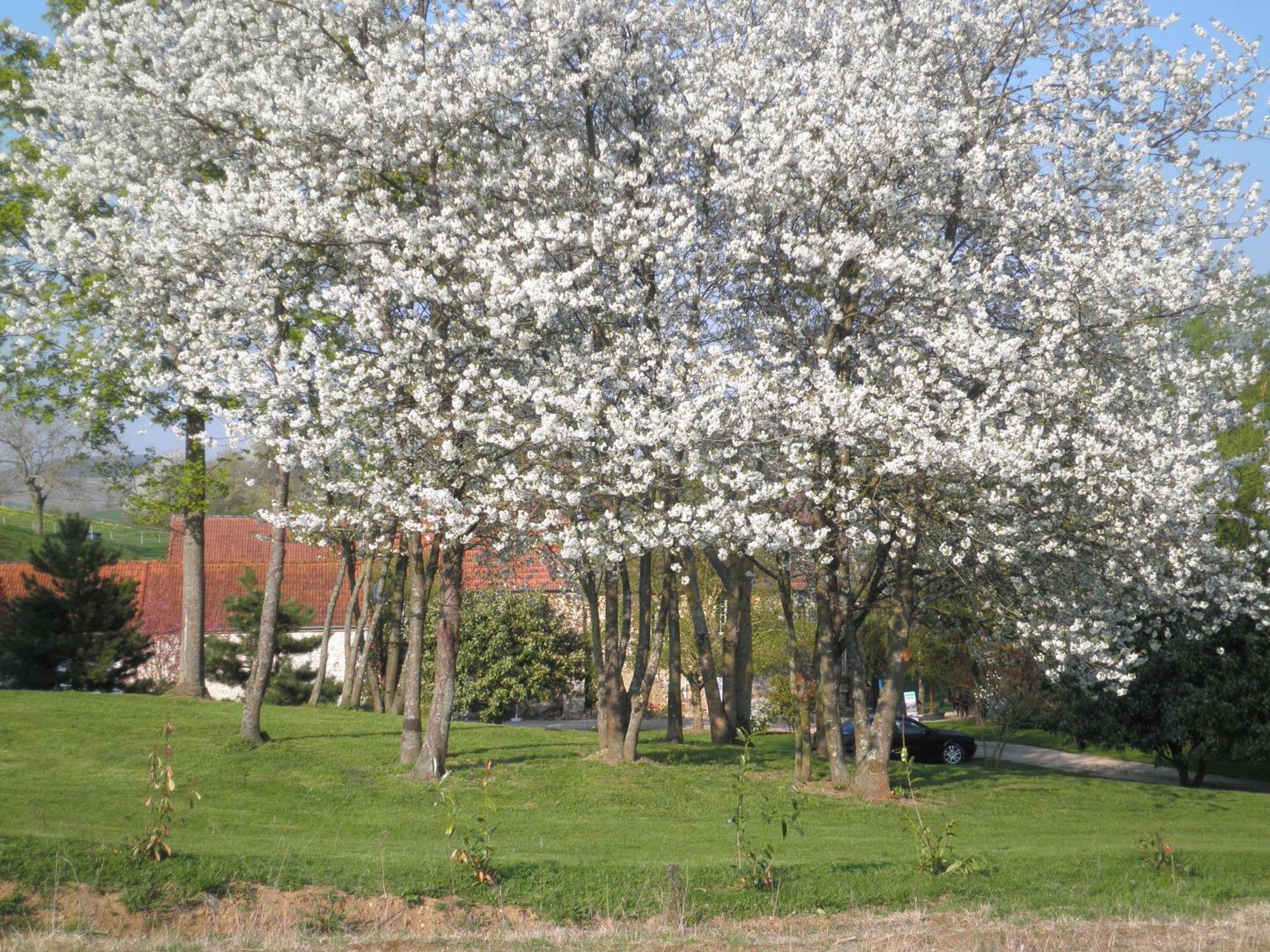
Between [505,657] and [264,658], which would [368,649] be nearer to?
[505,657]

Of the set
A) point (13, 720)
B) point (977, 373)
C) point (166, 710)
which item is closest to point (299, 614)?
point (166, 710)

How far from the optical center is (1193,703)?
73.2 ft

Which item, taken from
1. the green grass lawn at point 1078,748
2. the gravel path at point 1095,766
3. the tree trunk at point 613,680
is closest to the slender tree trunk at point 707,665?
the tree trunk at point 613,680

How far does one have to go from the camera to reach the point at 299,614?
3344 cm

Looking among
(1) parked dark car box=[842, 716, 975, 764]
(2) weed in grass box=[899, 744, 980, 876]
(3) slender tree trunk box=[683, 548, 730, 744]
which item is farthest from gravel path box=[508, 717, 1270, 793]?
(2) weed in grass box=[899, 744, 980, 876]

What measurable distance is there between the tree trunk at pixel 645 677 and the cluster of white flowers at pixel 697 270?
2861mm

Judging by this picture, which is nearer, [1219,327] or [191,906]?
[191,906]

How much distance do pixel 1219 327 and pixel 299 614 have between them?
26.1 metres

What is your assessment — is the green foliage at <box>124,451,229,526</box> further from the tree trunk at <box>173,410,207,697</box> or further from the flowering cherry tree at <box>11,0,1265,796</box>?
the flowering cherry tree at <box>11,0,1265,796</box>

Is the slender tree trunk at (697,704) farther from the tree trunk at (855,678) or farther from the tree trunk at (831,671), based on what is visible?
the tree trunk at (831,671)

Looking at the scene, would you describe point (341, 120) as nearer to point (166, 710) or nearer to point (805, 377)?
point (805, 377)

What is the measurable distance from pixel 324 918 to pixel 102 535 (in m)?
47.9

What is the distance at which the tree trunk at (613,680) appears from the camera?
16.9 m

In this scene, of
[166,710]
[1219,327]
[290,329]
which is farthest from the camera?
[166,710]
